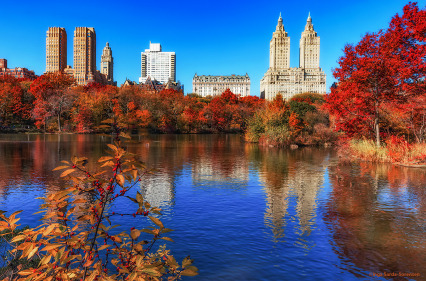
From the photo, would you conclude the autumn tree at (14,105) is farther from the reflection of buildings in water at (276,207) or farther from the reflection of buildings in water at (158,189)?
the reflection of buildings in water at (276,207)

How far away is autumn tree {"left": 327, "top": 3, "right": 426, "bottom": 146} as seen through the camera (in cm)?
2315

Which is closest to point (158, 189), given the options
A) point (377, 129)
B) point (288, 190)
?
point (288, 190)

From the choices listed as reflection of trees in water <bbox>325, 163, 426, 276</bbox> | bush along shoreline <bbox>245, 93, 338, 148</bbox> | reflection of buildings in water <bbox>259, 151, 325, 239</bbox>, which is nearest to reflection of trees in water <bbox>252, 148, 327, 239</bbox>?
reflection of buildings in water <bbox>259, 151, 325, 239</bbox>

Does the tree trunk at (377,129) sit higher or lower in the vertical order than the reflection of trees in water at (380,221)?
higher

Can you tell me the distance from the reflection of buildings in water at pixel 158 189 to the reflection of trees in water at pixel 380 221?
5870 mm

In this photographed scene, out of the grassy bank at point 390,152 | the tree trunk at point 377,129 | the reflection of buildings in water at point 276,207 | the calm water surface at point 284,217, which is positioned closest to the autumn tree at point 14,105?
the calm water surface at point 284,217

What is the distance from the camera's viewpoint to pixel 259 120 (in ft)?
155

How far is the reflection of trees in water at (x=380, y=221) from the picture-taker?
7777mm

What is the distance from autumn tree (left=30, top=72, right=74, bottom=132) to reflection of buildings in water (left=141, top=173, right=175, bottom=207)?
58.4 meters

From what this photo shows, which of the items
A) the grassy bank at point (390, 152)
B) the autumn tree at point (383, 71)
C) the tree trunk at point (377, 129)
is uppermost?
the autumn tree at point (383, 71)

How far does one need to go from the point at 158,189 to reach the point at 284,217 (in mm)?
6286

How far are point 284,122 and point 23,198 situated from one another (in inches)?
1437

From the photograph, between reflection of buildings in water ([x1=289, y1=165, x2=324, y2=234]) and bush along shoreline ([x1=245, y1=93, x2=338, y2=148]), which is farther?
bush along shoreline ([x1=245, y1=93, x2=338, y2=148])

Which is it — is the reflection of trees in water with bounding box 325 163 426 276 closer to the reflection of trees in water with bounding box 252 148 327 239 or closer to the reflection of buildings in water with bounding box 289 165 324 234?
the reflection of buildings in water with bounding box 289 165 324 234
